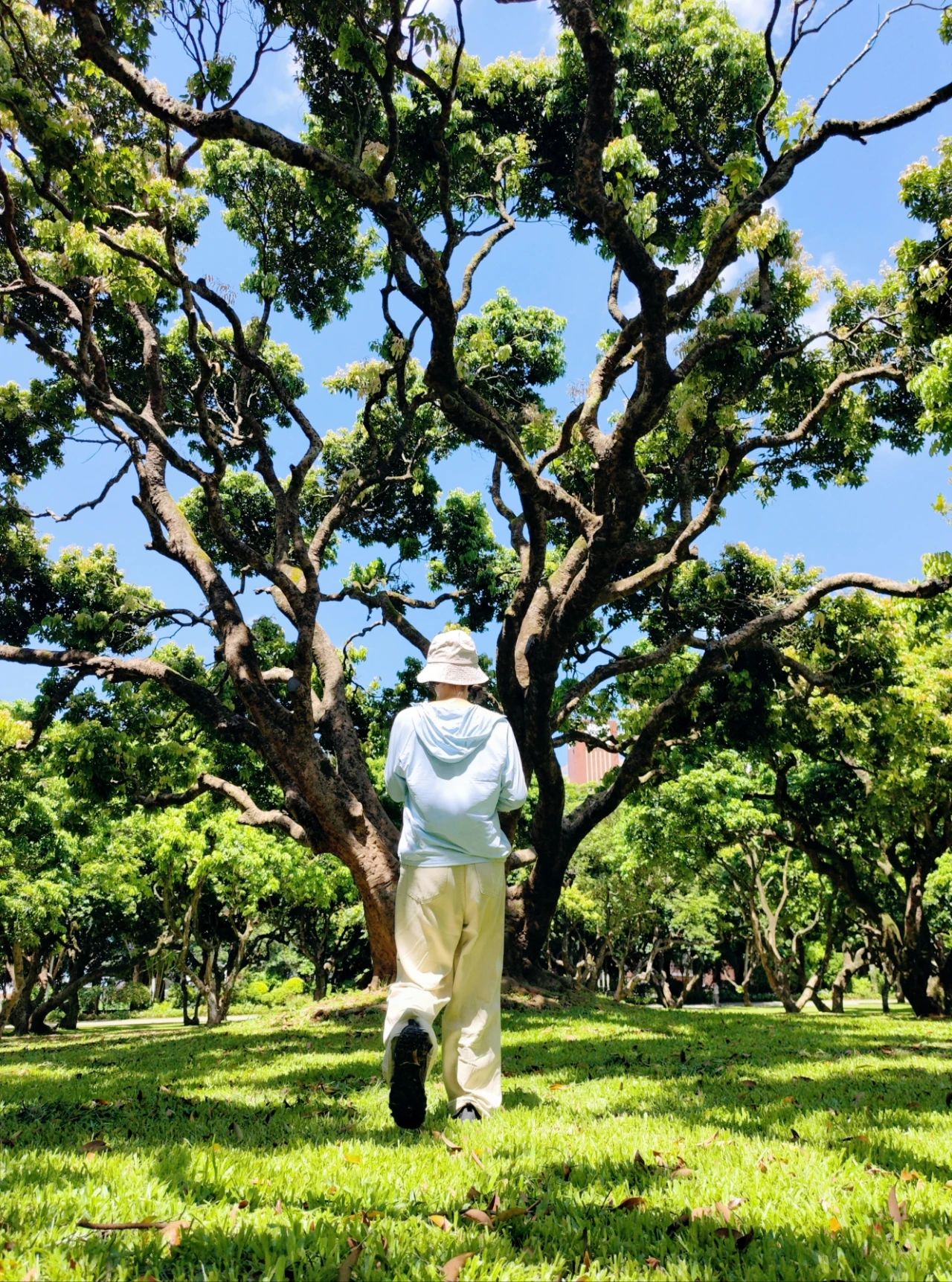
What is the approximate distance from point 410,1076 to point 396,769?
1.41 m

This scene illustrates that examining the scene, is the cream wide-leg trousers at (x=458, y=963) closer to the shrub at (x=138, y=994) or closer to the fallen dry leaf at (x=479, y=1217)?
the fallen dry leaf at (x=479, y=1217)

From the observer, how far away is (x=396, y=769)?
169 inches

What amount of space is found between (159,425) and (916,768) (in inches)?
505

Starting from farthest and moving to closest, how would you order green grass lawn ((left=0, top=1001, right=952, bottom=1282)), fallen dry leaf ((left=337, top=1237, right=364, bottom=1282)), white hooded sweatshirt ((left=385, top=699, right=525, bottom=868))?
1. white hooded sweatshirt ((left=385, top=699, right=525, bottom=868))
2. green grass lawn ((left=0, top=1001, right=952, bottom=1282))
3. fallen dry leaf ((left=337, top=1237, right=364, bottom=1282))

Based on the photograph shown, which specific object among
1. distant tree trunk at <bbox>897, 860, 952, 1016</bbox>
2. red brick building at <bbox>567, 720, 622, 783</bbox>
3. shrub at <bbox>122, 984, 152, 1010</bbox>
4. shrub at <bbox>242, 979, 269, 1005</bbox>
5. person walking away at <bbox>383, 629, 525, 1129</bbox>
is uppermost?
red brick building at <bbox>567, 720, 622, 783</bbox>

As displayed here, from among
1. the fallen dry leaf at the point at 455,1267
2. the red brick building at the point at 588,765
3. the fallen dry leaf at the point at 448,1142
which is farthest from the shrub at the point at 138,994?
the red brick building at the point at 588,765

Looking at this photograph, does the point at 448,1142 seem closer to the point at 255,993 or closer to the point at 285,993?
the point at 285,993

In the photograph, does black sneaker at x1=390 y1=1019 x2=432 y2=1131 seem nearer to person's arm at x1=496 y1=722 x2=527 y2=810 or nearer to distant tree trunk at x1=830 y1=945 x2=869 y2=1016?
person's arm at x1=496 y1=722 x2=527 y2=810

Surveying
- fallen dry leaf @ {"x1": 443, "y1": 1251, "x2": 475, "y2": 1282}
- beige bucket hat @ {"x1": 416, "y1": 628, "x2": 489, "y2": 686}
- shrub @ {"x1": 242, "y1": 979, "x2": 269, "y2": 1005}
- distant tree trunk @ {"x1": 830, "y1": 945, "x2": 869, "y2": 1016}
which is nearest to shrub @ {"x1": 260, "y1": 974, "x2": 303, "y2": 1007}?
shrub @ {"x1": 242, "y1": 979, "x2": 269, "y2": 1005}

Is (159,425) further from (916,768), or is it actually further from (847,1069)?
(916,768)

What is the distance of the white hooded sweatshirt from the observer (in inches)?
160

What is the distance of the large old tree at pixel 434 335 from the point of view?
8156mm

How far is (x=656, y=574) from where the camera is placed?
418 inches

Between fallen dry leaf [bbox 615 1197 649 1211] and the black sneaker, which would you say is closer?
fallen dry leaf [bbox 615 1197 649 1211]
